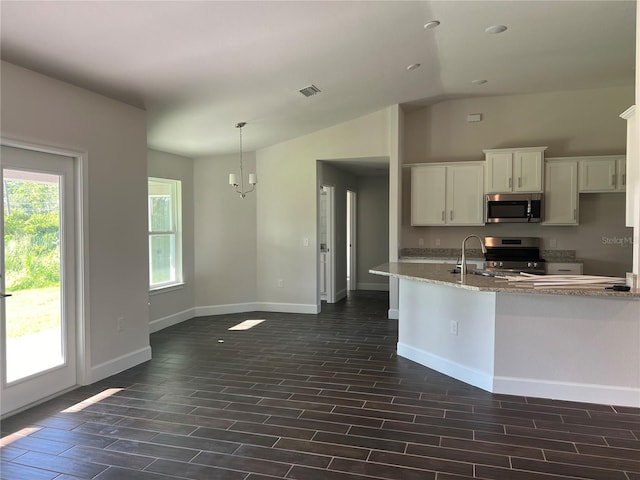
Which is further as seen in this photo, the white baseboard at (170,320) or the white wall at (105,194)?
the white baseboard at (170,320)

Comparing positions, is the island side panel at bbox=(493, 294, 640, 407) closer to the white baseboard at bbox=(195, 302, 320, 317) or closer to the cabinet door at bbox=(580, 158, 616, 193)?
the cabinet door at bbox=(580, 158, 616, 193)

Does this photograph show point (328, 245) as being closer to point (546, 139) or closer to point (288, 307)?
point (288, 307)

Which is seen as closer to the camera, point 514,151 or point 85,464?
point 85,464

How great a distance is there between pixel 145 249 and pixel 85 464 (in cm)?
230

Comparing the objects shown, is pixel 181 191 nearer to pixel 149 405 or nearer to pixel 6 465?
pixel 149 405

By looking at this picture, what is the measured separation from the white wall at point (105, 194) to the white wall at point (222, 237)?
2.21 metres

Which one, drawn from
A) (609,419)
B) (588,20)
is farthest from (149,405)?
(588,20)

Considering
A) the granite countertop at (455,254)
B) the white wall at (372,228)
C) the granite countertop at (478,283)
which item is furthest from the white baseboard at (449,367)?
the white wall at (372,228)

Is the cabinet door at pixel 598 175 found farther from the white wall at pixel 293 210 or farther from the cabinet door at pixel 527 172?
the white wall at pixel 293 210

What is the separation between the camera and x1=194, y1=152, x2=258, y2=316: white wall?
22.1ft

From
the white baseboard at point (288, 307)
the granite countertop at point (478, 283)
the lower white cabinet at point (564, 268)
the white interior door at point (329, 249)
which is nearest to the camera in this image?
the granite countertop at point (478, 283)

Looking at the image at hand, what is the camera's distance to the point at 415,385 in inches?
151

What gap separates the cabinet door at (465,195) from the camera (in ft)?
21.0

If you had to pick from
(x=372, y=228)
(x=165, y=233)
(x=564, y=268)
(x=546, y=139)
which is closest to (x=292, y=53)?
(x=165, y=233)
